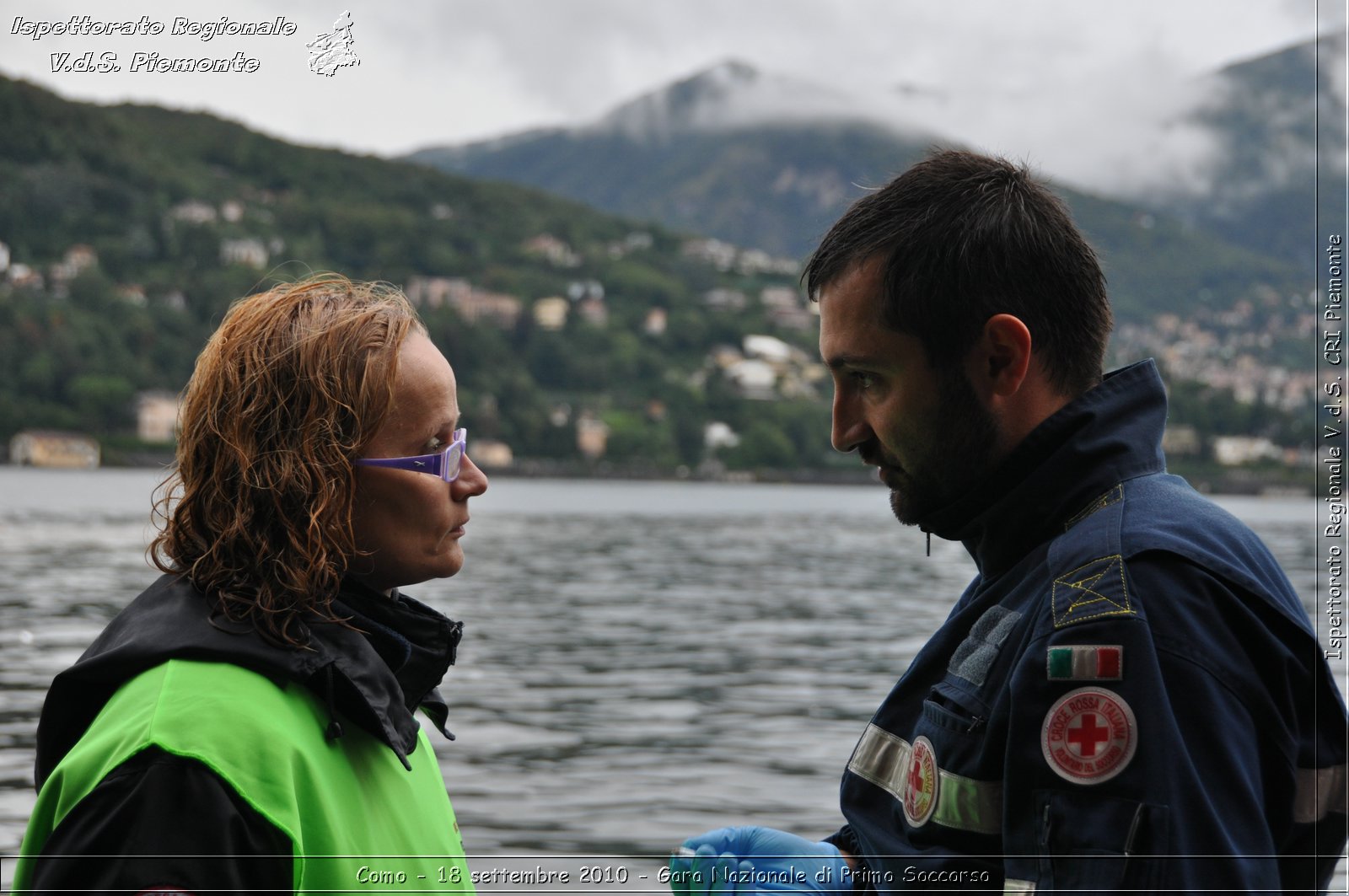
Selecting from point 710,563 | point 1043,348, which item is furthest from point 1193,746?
point 710,563

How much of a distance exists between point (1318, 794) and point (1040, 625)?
40cm

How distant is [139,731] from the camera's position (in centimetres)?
157

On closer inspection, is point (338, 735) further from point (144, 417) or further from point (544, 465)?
point (544, 465)

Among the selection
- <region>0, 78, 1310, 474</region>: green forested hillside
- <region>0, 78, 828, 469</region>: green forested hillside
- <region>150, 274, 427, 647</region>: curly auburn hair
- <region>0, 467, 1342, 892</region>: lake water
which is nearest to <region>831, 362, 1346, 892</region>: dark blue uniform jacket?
<region>150, 274, 427, 647</region>: curly auburn hair

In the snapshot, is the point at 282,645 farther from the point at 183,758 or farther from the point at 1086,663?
the point at 1086,663

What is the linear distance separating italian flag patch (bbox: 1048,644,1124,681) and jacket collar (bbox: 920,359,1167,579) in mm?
303

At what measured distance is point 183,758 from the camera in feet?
5.16

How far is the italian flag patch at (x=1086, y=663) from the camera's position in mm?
1587

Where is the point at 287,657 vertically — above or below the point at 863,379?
below

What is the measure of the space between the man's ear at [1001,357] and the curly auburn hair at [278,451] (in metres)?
0.82

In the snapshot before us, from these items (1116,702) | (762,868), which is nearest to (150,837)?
(762,868)

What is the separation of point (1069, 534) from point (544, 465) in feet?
325

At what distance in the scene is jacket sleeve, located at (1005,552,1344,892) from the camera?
153 centimetres

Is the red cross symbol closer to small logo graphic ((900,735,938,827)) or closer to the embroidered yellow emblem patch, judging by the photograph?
the embroidered yellow emblem patch
